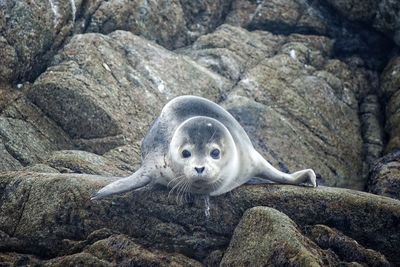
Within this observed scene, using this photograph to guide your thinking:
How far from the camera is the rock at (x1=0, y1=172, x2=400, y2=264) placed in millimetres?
7188

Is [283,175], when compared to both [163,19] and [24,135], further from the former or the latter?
[163,19]

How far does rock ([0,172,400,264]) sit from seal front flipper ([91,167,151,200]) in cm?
16

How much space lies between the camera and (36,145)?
9.99 metres

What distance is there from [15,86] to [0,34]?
885 mm

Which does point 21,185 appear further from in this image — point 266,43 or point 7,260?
point 266,43

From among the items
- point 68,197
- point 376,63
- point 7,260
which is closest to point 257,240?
point 68,197

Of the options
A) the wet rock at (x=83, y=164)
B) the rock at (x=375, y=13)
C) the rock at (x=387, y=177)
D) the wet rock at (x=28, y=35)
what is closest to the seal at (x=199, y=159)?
the wet rock at (x=83, y=164)

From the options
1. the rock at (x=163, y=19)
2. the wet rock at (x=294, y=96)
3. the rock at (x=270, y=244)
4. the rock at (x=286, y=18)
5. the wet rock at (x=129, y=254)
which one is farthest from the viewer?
the rock at (x=286, y=18)

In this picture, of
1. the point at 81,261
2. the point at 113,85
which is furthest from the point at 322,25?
the point at 81,261

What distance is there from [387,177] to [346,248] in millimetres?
3173

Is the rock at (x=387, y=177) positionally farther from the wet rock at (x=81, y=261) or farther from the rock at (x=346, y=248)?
the wet rock at (x=81, y=261)

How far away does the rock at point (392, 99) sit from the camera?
1167 cm

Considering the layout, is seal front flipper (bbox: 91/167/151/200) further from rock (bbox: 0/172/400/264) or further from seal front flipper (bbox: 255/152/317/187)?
seal front flipper (bbox: 255/152/317/187)

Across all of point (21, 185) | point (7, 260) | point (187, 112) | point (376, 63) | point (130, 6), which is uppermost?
point (376, 63)
